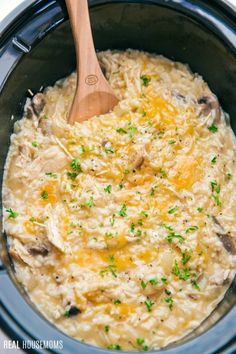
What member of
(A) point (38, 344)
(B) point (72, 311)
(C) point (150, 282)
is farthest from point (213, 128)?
(A) point (38, 344)

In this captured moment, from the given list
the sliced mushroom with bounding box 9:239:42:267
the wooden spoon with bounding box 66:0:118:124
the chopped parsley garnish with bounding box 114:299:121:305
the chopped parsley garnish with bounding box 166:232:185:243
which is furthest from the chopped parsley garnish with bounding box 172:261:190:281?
the wooden spoon with bounding box 66:0:118:124

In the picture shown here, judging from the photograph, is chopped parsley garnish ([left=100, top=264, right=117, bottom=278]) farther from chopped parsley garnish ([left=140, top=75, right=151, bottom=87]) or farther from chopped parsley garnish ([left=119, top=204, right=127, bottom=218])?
chopped parsley garnish ([left=140, top=75, right=151, bottom=87])

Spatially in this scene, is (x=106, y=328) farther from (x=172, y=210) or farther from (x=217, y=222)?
(x=217, y=222)

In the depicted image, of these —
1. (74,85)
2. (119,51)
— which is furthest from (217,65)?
(74,85)

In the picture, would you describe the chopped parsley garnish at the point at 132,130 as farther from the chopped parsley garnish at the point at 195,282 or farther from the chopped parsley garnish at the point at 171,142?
the chopped parsley garnish at the point at 195,282

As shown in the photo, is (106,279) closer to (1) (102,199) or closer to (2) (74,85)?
(1) (102,199)

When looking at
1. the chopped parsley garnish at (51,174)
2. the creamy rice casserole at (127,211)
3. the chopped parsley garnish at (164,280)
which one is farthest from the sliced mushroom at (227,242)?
the chopped parsley garnish at (51,174)

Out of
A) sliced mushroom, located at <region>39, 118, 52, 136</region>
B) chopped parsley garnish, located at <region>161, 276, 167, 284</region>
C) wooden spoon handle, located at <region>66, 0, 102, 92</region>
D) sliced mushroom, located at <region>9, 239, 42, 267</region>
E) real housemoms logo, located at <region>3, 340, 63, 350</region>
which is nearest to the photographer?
real housemoms logo, located at <region>3, 340, 63, 350</region>
